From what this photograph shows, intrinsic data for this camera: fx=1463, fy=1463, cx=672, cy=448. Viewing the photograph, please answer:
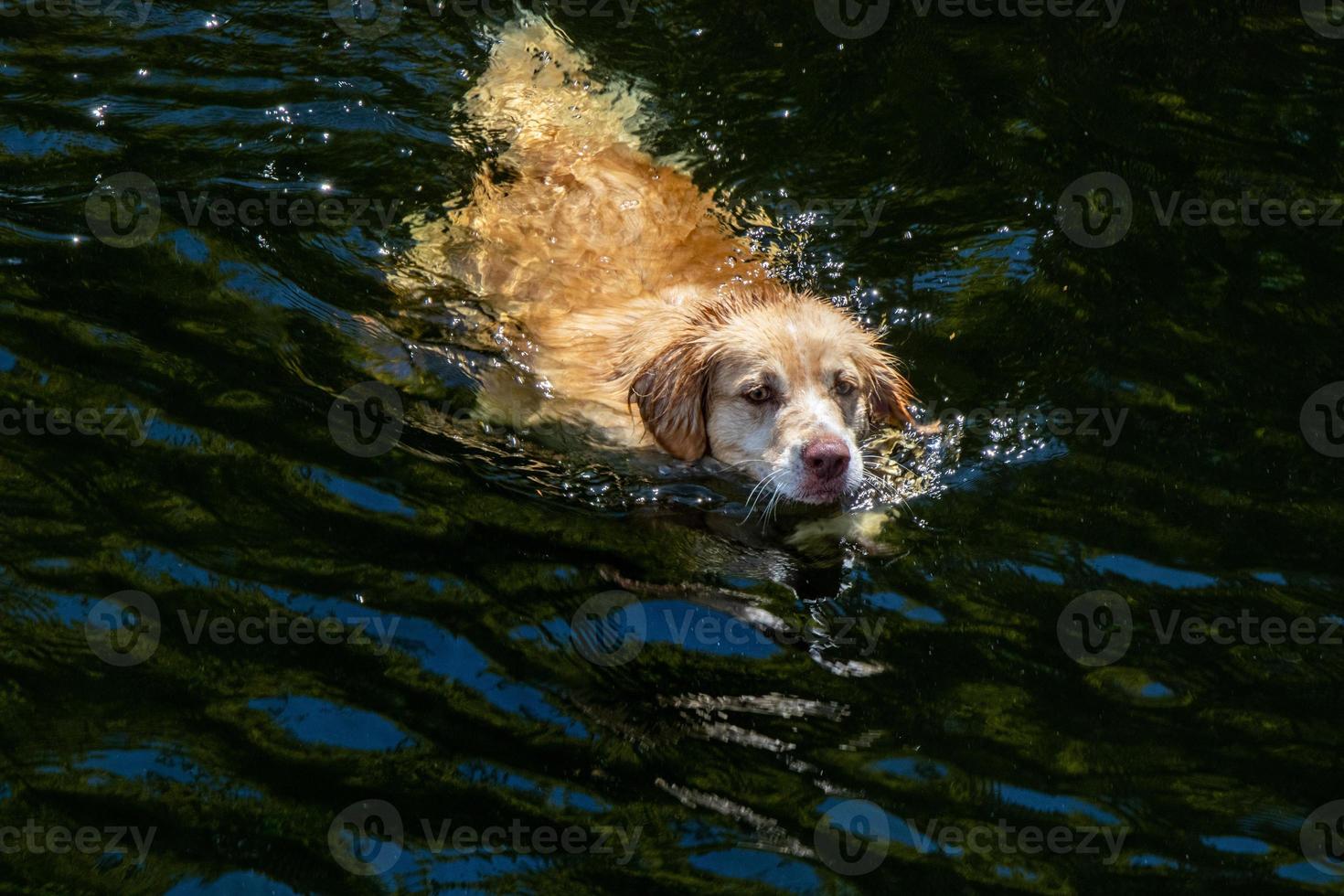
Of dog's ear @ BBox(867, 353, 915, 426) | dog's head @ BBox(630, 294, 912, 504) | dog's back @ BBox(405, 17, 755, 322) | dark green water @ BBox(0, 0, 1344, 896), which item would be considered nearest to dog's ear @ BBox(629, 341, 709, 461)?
dog's head @ BBox(630, 294, 912, 504)

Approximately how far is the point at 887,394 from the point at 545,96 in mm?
3604

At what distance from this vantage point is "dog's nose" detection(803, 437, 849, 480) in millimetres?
7484

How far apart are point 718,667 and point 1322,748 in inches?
101

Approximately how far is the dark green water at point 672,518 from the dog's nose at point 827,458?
41 cm

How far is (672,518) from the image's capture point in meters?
7.81

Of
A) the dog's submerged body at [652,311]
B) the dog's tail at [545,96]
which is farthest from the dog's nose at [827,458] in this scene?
the dog's tail at [545,96]

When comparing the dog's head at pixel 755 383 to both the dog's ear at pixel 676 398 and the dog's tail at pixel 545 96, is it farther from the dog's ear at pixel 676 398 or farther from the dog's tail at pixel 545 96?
the dog's tail at pixel 545 96

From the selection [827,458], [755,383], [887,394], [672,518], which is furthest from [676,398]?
[887,394]

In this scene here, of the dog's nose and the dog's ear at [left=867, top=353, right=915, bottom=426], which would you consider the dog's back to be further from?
the dog's nose

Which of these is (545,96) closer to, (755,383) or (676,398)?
(676,398)

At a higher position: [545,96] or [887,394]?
[545,96]

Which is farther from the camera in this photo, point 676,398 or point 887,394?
point 887,394

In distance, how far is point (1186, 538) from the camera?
7367 millimetres

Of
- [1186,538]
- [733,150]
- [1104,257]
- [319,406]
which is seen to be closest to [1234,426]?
[1186,538]
